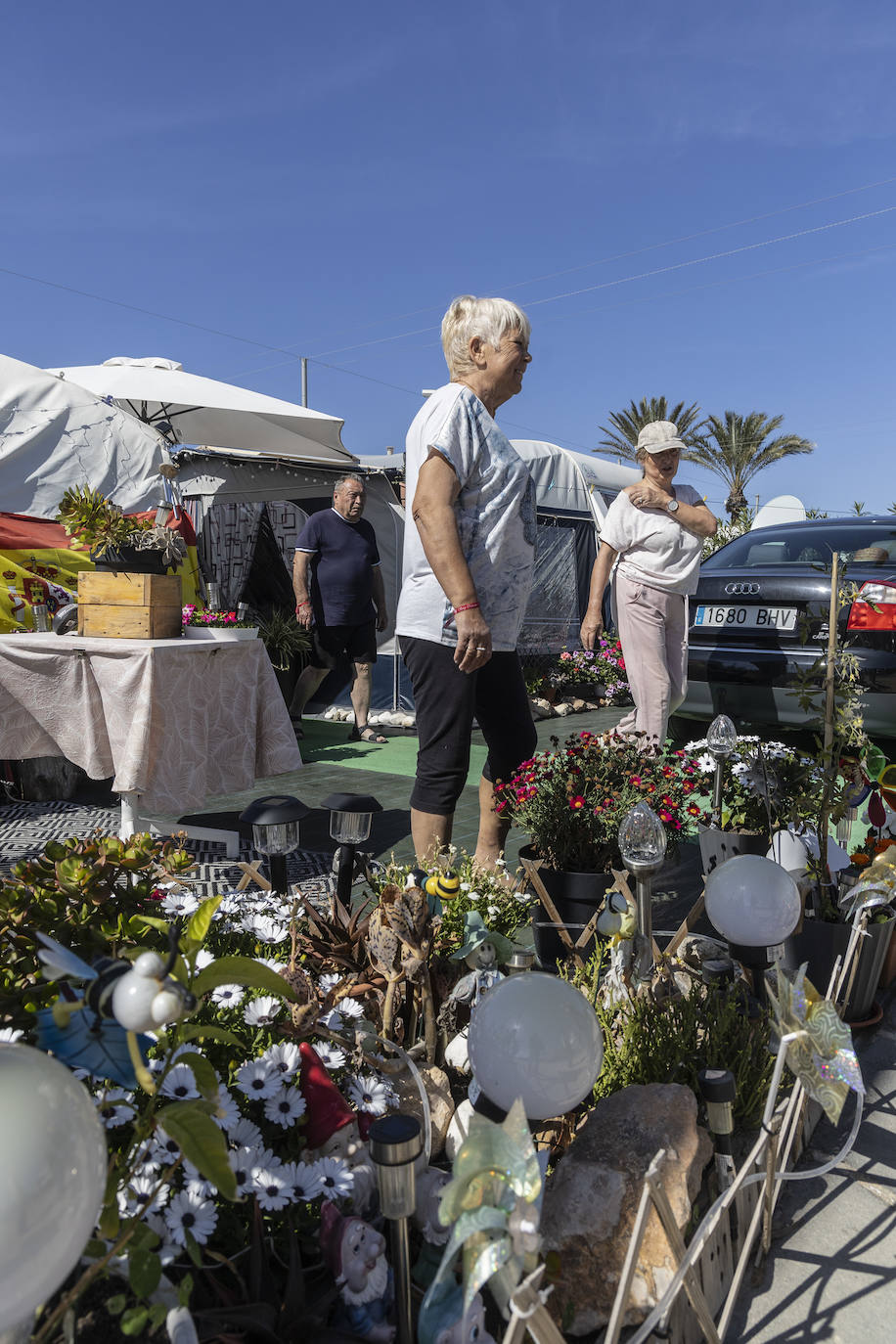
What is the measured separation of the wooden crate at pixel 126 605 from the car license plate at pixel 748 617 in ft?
10.5

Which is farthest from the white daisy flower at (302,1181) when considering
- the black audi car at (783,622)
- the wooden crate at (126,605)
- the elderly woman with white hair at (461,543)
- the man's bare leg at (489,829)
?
the black audi car at (783,622)

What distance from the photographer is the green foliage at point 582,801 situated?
280 cm

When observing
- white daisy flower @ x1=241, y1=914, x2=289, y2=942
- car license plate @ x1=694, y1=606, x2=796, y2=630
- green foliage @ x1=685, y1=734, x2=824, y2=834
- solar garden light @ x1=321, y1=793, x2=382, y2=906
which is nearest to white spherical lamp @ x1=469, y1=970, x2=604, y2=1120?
white daisy flower @ x1=241, y1=914, x2=289, y2=942

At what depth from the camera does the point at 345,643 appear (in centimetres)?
724

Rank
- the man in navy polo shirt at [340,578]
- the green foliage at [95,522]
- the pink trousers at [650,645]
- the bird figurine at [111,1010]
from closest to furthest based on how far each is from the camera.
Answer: the bird figurine at [111,1010], the green foliage at [95,522], the pink trousers at [650,645], the man in navy polo shirt at [340,578]

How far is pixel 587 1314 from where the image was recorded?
1.30m

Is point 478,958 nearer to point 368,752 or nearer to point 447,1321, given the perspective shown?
point 447,1321

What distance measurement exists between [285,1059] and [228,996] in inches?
8.0

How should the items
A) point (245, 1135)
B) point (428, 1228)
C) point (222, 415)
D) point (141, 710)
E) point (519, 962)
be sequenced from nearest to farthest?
1. point (245, 1135)
2. point (428, 1228)
3. point (519, 962)
4. point (141, 710)
5. point (222, 415)

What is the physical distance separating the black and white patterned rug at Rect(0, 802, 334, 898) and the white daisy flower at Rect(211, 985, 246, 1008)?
182 cm

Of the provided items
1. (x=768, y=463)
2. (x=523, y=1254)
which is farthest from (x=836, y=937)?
(x=768, y=463)

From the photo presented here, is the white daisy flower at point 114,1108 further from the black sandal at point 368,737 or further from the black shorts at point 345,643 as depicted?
the black sandal at point 368,737

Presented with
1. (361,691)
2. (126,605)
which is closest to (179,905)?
(126,605)

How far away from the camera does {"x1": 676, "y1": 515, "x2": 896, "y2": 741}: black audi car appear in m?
4.64
